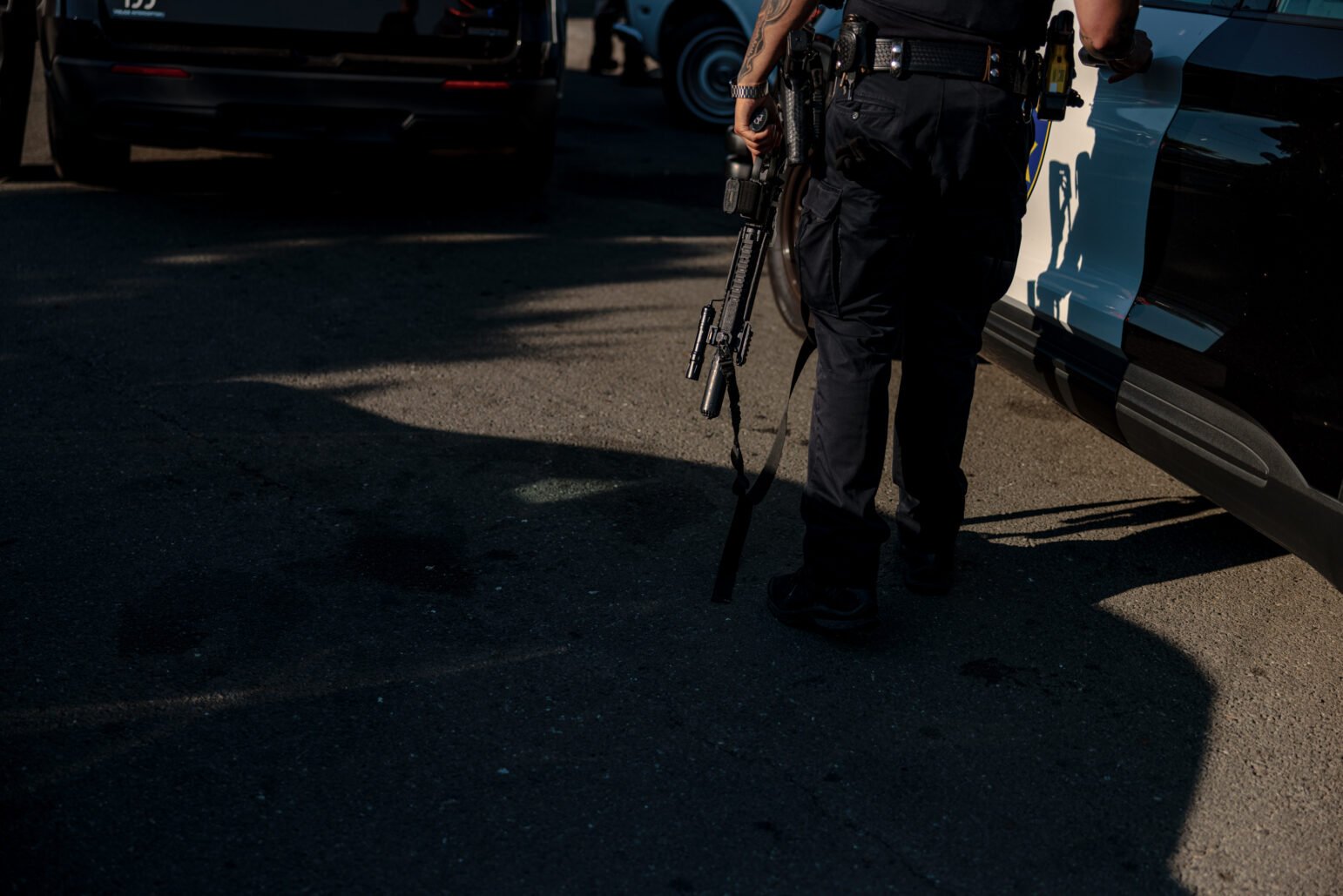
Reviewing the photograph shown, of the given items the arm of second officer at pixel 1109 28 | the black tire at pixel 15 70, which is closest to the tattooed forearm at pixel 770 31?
the arm of second officer at pixel 1109 28

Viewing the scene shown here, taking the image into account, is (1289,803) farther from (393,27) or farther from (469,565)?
(393,27)

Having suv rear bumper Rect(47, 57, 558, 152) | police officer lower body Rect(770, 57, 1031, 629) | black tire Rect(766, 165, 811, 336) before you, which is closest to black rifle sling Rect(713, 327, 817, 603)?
police officer lower body Rect(770, 57, 1031, 629)

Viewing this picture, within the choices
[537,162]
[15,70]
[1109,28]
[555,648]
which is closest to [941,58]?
[1109,28]

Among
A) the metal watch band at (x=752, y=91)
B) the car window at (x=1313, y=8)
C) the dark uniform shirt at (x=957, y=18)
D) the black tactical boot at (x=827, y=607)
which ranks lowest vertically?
the black tactical boot at (x=827, y=607)

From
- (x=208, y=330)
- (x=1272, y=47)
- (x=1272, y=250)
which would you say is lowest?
(x=208, y=330)

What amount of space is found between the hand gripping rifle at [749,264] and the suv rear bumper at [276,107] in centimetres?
314

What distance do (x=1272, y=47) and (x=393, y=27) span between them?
4024 mm

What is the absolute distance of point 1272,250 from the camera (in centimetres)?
288

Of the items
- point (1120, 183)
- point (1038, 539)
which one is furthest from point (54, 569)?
point (1120, 183)

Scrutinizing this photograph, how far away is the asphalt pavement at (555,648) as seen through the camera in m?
2.42

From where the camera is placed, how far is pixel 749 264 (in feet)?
10.5

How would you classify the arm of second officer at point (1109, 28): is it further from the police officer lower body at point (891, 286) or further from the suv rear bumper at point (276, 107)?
the suv rear bumper at point (276, 107)

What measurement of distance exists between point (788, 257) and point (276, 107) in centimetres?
245

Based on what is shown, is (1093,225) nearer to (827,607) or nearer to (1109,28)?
(1109,28)
